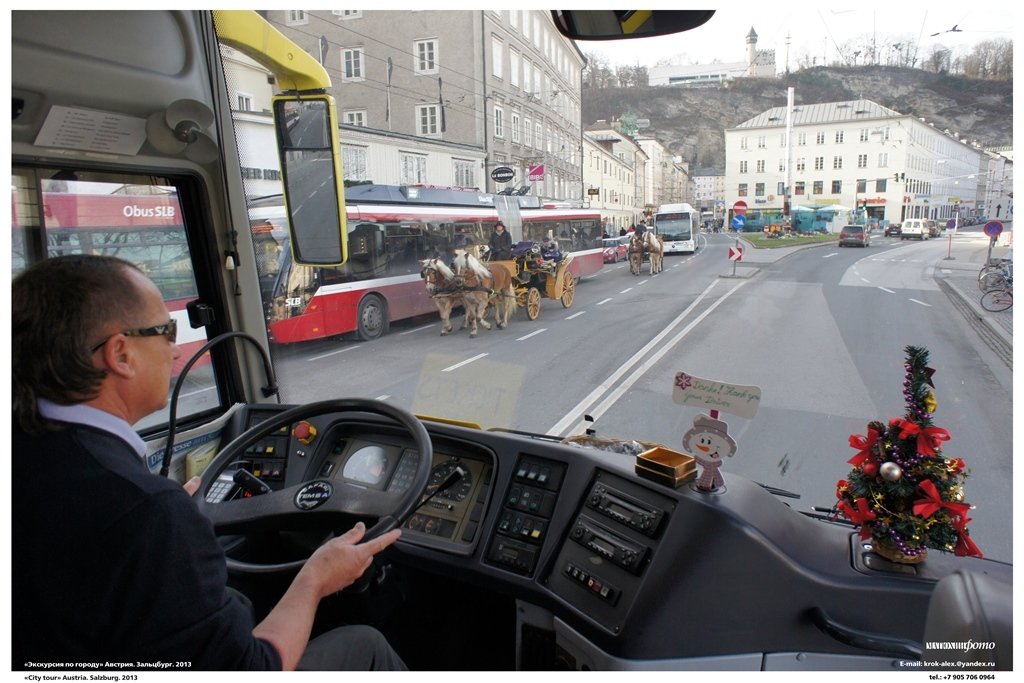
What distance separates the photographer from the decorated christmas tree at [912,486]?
5.12 ft

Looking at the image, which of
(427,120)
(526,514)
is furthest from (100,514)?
(427,120)

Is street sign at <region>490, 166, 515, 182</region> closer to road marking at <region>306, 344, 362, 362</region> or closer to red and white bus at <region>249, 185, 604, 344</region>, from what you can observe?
red and white bus at <region>249, 185, 604, 344</region>

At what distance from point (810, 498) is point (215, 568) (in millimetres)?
1646

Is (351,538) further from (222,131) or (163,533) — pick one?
(222,131)

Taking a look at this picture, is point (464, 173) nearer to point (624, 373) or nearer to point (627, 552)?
point (624, 373)

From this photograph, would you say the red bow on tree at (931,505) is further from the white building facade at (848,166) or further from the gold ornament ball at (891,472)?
the white building facade at (848,166)

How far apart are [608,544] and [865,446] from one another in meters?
0.72

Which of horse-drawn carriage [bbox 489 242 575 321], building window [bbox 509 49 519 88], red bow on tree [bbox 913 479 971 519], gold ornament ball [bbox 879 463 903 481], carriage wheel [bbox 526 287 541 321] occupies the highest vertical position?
building window [bbox 509 49 519 88]

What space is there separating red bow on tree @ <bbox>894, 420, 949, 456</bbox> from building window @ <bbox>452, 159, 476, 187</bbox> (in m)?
1.93

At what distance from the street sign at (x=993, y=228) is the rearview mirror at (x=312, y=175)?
2.08m

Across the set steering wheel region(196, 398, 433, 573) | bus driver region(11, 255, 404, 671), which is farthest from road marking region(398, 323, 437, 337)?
bus driver region(11, 255, 404, 671)

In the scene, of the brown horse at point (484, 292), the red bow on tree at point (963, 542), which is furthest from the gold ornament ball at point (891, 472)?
the brown horse at point (484, 292)

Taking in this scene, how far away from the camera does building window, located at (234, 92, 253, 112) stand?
2750mm

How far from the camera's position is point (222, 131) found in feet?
9.32
